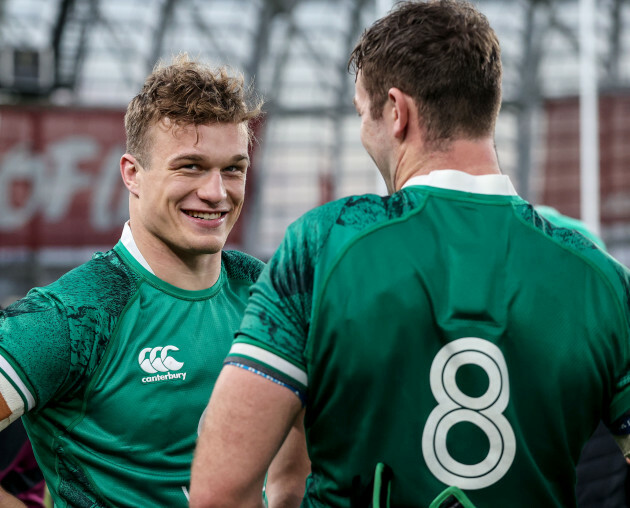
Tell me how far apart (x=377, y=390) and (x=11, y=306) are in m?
0.99

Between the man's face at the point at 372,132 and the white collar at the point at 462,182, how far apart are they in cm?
9

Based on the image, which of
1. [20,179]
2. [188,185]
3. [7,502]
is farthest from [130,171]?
[20,179]

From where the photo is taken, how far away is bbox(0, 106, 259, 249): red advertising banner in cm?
1352

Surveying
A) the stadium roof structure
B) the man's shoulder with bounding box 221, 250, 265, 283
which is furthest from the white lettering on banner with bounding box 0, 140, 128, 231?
the man's shoulder with bounding box 221, 250, 265, 283

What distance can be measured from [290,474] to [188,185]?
799 mm

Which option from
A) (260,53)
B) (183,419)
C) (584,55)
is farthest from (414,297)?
(260,53)

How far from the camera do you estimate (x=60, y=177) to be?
13805 millimetres

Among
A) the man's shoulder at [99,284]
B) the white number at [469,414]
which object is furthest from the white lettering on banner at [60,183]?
the white number at [469,414]

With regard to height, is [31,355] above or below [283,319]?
below

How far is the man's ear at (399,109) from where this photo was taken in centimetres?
139

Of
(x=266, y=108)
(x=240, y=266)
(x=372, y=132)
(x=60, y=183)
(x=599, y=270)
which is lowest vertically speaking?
(x=60, y=183)

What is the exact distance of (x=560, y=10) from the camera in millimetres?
21266

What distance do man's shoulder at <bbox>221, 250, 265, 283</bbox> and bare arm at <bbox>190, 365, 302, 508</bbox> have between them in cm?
106

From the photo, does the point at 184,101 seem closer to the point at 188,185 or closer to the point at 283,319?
the point at 188,185
